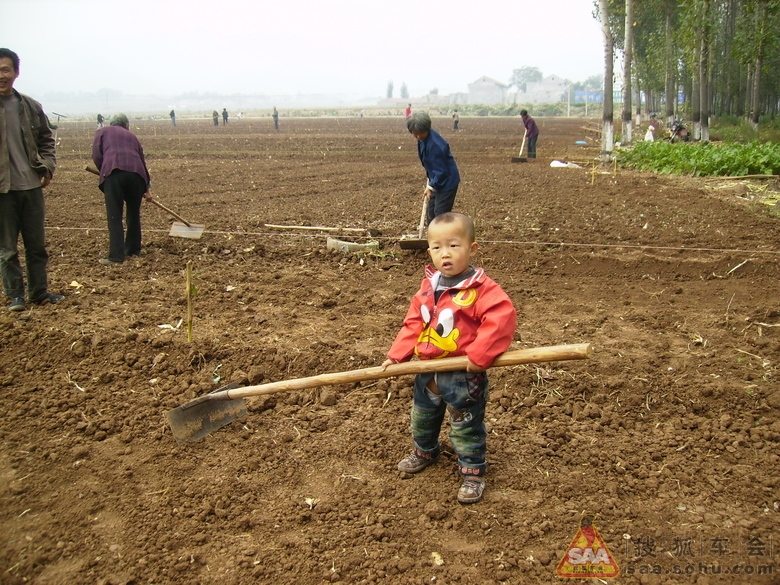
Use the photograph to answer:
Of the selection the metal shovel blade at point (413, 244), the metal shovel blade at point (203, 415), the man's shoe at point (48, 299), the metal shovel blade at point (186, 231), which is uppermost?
the metal shovel blade at point (186, 231)

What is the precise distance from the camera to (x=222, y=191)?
40.9 ft

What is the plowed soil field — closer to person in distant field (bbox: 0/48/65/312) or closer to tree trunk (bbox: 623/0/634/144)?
person in distant field (bbox: 0/48/65/312)

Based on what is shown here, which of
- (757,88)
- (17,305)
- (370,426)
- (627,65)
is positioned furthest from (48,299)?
(757,88)

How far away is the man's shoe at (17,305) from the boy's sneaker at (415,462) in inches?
154

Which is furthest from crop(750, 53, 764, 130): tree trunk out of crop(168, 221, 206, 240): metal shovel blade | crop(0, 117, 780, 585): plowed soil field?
crop(168, 221, 206, 240): metal shovel blade

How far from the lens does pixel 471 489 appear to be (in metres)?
2.91

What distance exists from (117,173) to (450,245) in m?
5.45

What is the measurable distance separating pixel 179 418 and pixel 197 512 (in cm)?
65

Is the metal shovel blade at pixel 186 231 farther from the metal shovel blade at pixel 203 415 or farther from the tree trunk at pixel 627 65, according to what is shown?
the tree trunk at pixel 627 65

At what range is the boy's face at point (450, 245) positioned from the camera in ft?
9.18

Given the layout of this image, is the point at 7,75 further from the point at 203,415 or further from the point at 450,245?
the point at 450,245

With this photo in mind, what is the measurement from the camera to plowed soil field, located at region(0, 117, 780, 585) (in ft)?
8.61

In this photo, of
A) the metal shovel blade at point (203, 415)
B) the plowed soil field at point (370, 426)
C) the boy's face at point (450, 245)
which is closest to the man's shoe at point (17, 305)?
the plowed soil field at point (370, 426)

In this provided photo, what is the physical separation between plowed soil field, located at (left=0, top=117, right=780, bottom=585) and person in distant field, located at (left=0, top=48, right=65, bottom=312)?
11.8 inches
